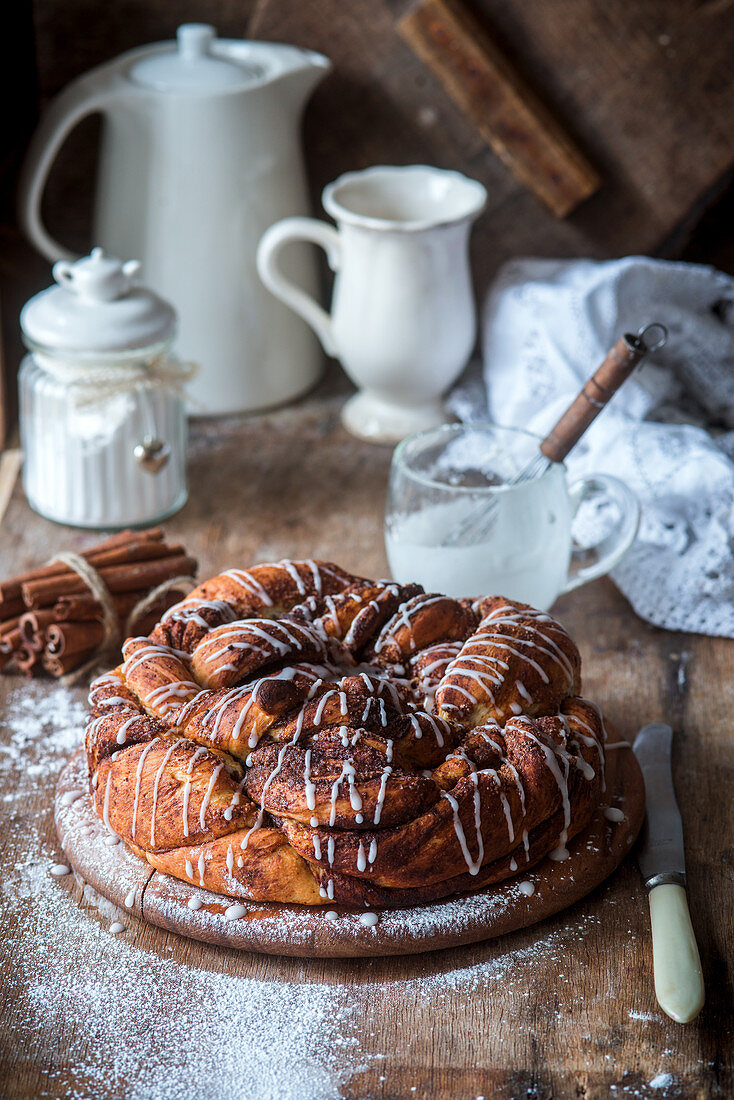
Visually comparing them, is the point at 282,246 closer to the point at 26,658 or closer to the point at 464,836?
the point at 26,658

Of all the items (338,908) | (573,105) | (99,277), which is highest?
(573,105)

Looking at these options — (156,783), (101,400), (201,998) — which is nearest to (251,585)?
(156,783)

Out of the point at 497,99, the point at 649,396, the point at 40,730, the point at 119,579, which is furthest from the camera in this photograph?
the point at 497,99

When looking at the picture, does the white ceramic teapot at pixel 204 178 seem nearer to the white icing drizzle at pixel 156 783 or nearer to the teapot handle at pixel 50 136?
the teapot handle at pixel 50 136

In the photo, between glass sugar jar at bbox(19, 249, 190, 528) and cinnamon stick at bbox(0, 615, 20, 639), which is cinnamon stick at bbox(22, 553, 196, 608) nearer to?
cinnamon stick at bbox(0, 615, 20, 639)

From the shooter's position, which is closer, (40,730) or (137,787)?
(137,787)

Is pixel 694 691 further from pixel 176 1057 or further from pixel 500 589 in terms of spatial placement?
pixel 176 1057

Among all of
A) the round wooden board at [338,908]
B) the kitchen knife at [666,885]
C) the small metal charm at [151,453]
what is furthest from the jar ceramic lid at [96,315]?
the kitchen knife at [666,885]
